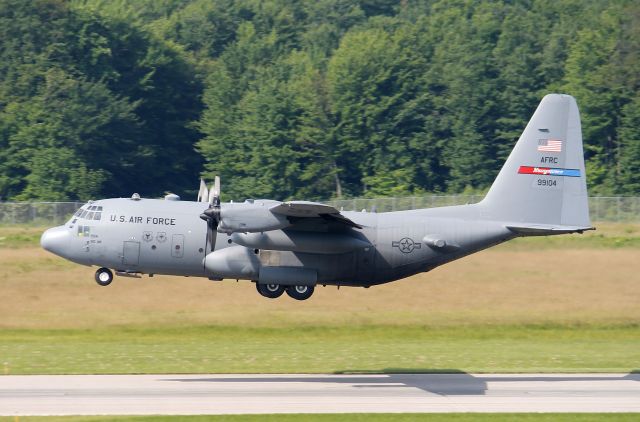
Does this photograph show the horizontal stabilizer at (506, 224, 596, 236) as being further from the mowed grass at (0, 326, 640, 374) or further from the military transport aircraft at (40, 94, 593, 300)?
the mowed grass at (0, 326, 640, 374)

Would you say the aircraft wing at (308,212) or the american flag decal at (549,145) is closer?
the aircraft wing at (308,212)

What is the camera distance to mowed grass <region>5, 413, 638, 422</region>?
3133 centimetres

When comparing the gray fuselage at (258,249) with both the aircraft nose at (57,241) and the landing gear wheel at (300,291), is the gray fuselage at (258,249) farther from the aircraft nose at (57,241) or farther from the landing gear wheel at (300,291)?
the landing gear wheel at (300,291)

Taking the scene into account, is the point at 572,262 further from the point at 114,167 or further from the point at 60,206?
the point at 114,167

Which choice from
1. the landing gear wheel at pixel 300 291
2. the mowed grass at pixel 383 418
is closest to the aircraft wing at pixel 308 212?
the landing gear wheel at pixel 300 291

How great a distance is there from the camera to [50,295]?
51156mm

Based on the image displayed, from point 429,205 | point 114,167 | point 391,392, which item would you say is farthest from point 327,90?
point 391,392

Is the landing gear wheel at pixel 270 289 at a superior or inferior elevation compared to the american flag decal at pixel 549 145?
inferior

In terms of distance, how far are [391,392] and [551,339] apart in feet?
46.8

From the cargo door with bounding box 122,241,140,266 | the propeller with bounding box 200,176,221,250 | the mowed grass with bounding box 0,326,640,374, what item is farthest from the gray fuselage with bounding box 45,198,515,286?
the mowed grass with bounding box 0,326,640,374

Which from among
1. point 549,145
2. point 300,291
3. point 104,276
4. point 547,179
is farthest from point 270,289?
point 549,145

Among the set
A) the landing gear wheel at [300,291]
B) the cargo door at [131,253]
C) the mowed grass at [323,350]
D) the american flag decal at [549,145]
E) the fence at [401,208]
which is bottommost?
the mowed grass at [323,350]

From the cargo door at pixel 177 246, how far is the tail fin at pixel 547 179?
10.1m

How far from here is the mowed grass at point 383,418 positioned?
103ft
